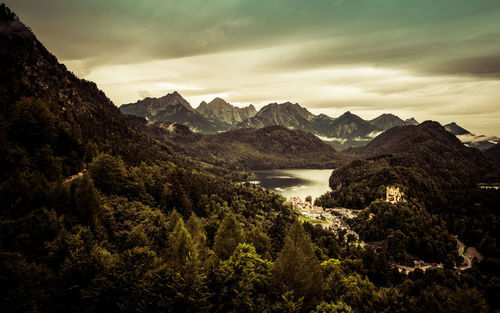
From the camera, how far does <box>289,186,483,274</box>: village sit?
321 ft

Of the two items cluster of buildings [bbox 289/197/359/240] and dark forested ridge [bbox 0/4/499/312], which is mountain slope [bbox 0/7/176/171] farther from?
cluster of buildings [bbox 289/197/359/240]

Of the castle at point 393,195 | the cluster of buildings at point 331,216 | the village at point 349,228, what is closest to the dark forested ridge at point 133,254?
the village at point 349,228

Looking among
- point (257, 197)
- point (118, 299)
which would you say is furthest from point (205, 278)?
point (257, 197)

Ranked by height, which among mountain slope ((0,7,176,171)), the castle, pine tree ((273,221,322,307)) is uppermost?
mountain slope ((0,7,176,171))

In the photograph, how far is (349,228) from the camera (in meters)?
136

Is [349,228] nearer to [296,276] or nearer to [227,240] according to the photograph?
[227,240]

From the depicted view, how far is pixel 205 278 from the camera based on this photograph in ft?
74.3

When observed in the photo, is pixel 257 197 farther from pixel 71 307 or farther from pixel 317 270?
pixel 71 307

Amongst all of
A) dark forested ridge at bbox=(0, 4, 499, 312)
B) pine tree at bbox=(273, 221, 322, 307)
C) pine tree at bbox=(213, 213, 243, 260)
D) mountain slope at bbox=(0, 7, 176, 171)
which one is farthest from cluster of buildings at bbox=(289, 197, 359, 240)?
pine tree at bbox=(273, 221, 322, 307)

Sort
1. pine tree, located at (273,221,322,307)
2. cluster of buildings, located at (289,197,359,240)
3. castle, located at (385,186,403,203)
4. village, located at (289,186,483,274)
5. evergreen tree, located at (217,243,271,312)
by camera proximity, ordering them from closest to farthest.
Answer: evergreen tree, located at (217,243,271,312) < pine tree, located at (273,221,322,307) < village, located at (289,186,483,274) < cluster of buildings, located at (289,197,359,240) < castle, located at (385,186,403,203)

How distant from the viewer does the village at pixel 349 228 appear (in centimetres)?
9791

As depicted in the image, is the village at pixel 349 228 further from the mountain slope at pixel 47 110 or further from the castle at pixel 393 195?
the mountain slope at pixel 47 110

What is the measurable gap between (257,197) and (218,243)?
99.3m

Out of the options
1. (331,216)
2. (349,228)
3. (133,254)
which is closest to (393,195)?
(331,216)
